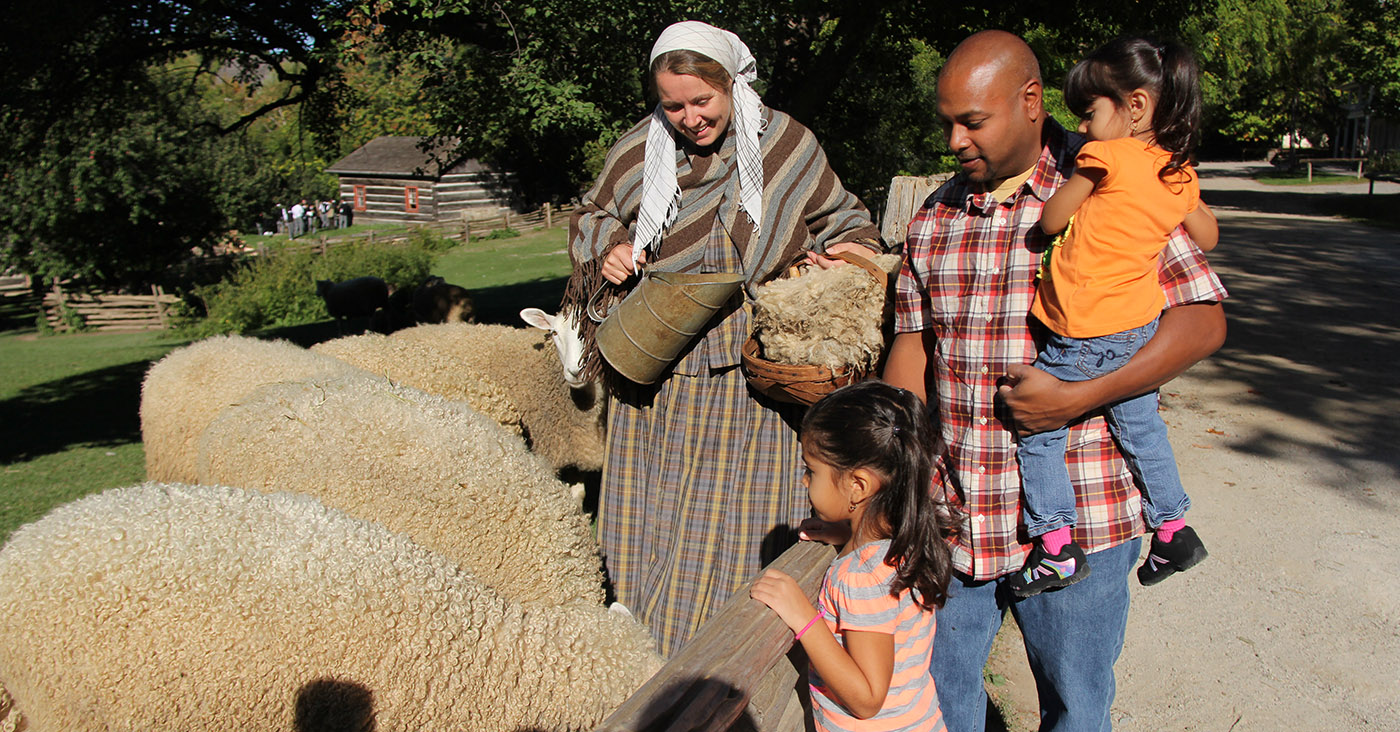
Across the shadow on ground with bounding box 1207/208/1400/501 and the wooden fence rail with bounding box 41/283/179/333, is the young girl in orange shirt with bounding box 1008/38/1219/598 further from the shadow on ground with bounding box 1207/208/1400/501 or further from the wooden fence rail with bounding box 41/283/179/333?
the wooden fence rail with bounding box 41/283/179/333

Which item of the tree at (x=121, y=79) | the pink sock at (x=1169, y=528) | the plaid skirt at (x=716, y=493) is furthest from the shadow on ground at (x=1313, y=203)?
the pink sock at (x=1169, y=528)

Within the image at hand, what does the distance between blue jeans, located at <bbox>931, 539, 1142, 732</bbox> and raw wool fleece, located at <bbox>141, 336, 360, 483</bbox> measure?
137 inches

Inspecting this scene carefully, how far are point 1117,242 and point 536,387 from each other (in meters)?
4.55

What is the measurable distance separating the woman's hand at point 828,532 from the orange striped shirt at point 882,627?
331mm

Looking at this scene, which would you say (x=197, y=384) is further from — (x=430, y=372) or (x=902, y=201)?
(x=902, y=201)

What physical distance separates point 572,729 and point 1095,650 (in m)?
1.50

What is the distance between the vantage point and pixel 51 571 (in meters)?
2.47

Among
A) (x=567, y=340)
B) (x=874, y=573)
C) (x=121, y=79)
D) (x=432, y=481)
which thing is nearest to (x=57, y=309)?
(x=121, y=79)

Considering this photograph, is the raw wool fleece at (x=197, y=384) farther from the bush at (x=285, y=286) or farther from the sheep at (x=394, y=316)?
the bush at (x=285, y=286)

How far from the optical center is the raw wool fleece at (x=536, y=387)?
19.0 ft

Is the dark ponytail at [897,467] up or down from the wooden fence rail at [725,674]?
up

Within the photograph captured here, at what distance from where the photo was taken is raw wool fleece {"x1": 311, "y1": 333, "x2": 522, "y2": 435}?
5.05 metres

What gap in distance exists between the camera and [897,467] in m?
2.10

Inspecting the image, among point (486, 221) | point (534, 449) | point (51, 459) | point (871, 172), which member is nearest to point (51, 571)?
point (534, 449)
